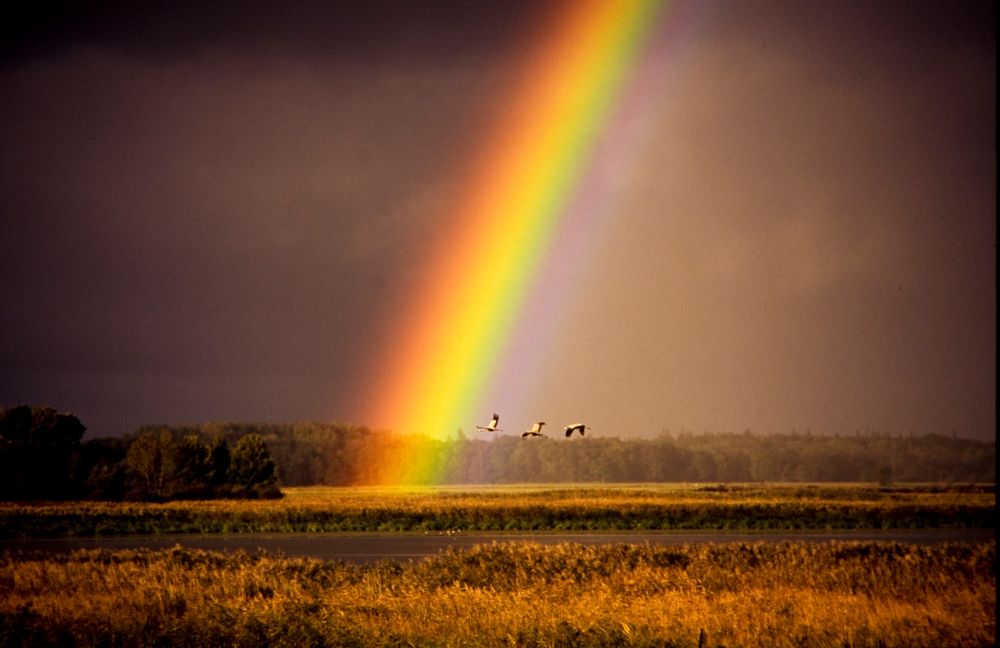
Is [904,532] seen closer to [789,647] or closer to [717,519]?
[717,519]

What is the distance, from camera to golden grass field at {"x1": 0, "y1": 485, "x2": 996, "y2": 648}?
1969cm

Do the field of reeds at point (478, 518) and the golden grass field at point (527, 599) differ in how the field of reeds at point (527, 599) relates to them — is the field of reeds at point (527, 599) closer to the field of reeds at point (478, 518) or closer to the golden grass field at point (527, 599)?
the golden grass field at point (527, 599)

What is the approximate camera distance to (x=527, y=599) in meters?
24.9

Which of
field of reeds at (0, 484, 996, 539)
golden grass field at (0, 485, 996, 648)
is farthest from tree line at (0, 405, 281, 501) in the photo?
golden grass field at (0, 485, 996, 648)

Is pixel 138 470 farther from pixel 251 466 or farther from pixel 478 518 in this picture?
pixel 478 518

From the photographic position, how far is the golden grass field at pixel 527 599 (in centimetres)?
1969

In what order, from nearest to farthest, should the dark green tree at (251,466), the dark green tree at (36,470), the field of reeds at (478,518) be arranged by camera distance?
the field of reeds at (478,518) < the dark green tree at (36,470) < the dark green tree at (251,466)

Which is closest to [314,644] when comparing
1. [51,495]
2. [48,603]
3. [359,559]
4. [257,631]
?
[257,631]

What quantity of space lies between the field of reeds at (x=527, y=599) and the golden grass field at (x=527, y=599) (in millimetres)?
63

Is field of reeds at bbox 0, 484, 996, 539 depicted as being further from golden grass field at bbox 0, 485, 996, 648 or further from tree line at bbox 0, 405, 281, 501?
golden grass field at bbox 0, 485, 996, 648

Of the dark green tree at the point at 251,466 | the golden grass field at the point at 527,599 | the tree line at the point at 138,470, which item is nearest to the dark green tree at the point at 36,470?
the tree line at the point at 138,470

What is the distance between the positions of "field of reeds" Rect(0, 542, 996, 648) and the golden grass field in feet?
0.21

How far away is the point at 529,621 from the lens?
2119 cm

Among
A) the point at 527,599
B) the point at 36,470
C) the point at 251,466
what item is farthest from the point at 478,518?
the point at 36,470
